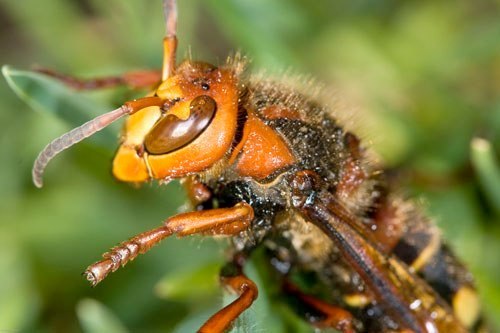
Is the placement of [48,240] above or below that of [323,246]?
above

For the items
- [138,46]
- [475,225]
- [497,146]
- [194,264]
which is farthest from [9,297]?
[497,146]

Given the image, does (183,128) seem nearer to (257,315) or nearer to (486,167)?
(257,315)

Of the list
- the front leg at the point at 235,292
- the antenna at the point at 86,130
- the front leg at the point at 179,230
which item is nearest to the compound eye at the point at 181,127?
the antenna at the point at 86,130

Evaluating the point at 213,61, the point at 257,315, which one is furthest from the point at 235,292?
the point at 213,61

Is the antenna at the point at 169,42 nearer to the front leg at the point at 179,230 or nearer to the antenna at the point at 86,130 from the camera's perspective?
the antenna at the point at 86,130

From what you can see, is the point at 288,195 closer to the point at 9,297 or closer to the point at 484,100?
the point at 9,297

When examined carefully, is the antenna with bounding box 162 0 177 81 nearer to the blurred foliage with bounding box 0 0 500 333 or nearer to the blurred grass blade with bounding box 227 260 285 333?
the blurred foliage with bounding box 0 0 500 333

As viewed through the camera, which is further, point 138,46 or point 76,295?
point 138,46
